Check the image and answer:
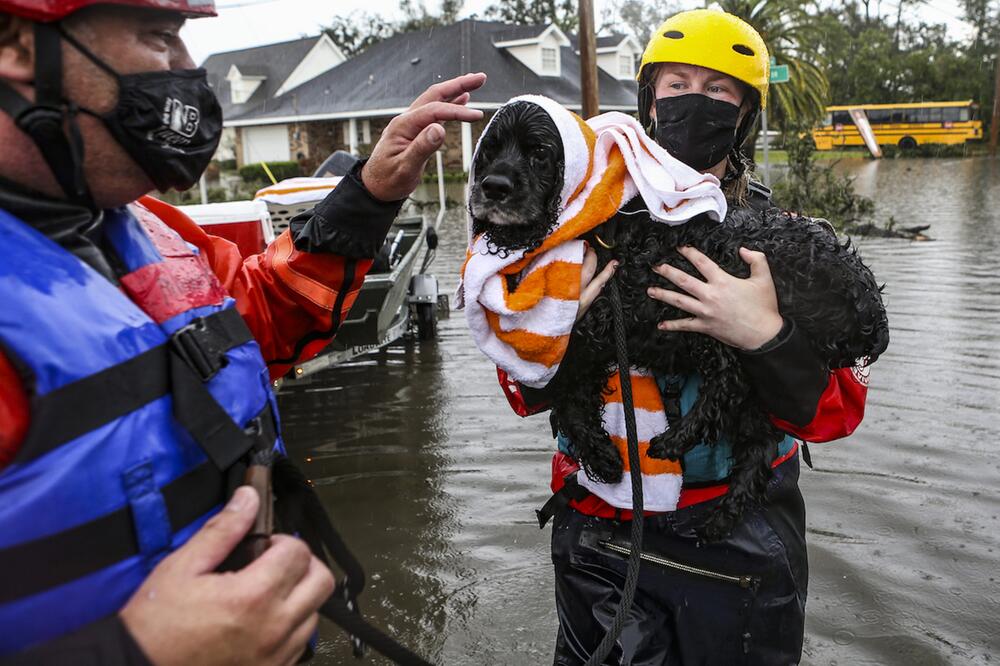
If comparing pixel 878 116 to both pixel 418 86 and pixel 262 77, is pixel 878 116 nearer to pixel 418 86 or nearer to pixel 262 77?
pixel 418 86

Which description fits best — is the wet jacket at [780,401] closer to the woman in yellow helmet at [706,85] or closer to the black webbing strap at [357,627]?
the woman in yellow helmet at [706,85]

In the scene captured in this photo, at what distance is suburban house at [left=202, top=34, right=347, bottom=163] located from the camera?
41312 mm

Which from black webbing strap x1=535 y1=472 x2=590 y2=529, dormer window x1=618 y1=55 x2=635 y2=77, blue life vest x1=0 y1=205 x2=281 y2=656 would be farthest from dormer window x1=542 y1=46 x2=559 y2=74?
blue life vest x1=0 y1=205 x2=281 y2=656

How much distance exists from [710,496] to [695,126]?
3.62 feet

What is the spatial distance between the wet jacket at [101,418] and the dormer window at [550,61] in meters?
34.3

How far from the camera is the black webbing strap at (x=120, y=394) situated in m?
1.14

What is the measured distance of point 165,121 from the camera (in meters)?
1.43

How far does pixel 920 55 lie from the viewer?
158 feet

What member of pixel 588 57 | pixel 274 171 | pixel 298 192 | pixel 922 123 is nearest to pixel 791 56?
pixel 588 57

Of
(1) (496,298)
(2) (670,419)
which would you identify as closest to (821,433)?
(2) (670,419)

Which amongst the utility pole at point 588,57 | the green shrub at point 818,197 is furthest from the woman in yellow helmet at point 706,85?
the green shrub at point 818,197

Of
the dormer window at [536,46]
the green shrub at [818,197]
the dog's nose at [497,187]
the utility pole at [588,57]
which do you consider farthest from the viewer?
the dormer window at [536,46]

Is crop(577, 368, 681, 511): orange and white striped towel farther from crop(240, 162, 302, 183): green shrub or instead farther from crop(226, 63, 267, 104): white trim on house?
crop(226, 63, 267, 104): white trim on house

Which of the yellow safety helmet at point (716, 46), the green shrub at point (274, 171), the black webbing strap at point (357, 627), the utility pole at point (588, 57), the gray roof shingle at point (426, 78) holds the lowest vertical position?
the black webbing strap at point (357, 627)
